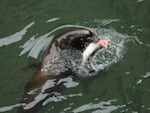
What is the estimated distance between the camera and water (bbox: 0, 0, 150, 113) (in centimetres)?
739

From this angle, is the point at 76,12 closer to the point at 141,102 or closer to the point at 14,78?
the point at 14,78

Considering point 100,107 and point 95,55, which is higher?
point 95,55

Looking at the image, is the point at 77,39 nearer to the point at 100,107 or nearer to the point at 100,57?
the point at 100,57

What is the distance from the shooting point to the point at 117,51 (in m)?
8.36

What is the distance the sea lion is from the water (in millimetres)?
102

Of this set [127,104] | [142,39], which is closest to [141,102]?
[127,104]

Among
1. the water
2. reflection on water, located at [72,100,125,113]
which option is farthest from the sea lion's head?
reflection on water, located at [72,100,125,113]

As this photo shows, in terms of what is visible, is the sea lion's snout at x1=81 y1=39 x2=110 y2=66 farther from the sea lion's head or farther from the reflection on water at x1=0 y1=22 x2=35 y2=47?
the reflection on water at x1=0 y1=22 x2=35 y2=47

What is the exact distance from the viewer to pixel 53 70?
7910mm

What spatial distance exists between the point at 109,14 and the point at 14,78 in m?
2.30

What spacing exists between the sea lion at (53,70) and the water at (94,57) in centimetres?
10

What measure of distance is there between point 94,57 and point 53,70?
0.80 metres

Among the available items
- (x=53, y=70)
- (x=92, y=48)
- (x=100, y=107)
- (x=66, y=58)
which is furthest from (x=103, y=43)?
(x=100, y=107)

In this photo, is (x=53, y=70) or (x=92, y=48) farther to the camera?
(x=92, y=48)
